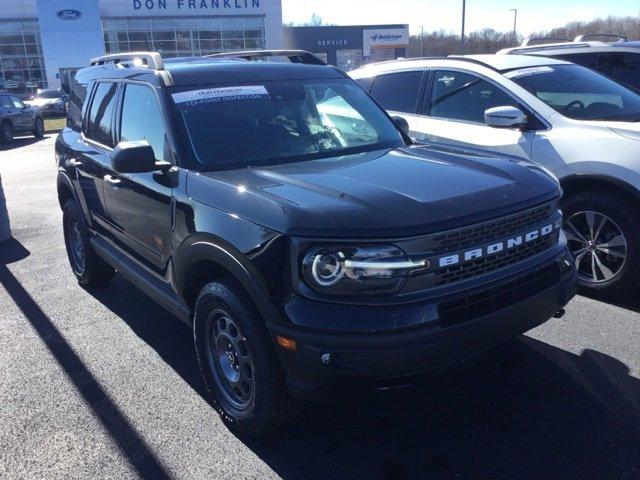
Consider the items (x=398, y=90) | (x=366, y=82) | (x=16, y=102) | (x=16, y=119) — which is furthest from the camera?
(x=16, y=102)

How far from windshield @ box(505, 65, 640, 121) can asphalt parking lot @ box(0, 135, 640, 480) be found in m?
1.71

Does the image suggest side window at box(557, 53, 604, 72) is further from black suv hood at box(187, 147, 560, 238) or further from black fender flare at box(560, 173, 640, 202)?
black suv hood at box(187, 147, 560, 238)

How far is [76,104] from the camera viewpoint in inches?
227

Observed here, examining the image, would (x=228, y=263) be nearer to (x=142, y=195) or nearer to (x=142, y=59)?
(x=142, y=195)

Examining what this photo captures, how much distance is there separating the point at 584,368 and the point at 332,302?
2.03 metres

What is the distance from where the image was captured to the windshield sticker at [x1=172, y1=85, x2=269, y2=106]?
3.87 metres

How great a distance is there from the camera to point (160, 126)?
3.88m

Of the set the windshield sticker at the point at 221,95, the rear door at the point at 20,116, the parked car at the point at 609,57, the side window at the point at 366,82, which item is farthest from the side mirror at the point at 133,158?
the rear door at the point at 20,116

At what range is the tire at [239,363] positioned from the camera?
295 centimetres

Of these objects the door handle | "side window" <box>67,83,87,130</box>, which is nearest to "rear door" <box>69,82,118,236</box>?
the door handle

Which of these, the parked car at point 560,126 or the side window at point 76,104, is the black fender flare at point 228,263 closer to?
the parked car at point 560,126

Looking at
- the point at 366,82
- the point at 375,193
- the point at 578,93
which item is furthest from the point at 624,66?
the point at 375,193

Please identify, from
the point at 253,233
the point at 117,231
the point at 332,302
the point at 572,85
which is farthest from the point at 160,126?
the point at 572,85

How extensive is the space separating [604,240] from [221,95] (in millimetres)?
3133
